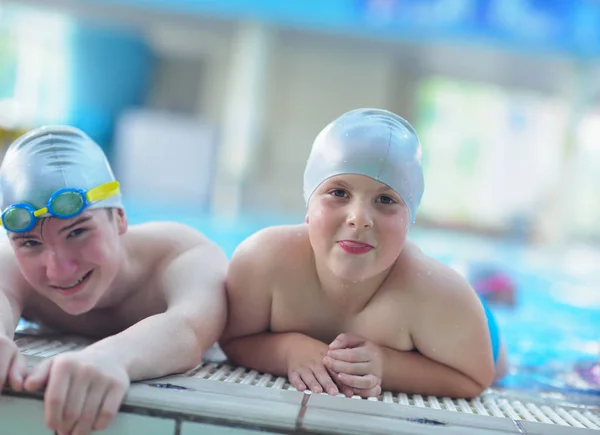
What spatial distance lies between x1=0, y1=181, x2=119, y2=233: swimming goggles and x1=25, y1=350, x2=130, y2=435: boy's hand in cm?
55

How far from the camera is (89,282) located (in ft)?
7.23

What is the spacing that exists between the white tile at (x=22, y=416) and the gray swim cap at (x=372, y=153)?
105cm

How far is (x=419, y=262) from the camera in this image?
2.35 metres

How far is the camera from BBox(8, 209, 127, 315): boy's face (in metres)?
2.07

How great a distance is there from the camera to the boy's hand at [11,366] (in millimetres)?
1697

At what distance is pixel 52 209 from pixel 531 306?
234 inches

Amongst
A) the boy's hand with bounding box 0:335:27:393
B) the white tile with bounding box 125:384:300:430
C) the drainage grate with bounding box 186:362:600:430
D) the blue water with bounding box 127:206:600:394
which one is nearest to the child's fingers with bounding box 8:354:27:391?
the boy's hand with bounding box 0:335:27:393

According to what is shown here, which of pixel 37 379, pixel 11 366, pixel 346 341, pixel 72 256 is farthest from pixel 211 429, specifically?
pixel 72 256

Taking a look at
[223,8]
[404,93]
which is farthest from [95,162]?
[404,93]

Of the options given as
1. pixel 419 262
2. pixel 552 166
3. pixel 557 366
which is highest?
pixel 552 166

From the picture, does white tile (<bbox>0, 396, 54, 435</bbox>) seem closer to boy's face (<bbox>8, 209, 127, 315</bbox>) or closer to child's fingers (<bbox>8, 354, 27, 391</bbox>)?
child's fingers (<bbox>8, 354, 27, 391</bbox>)

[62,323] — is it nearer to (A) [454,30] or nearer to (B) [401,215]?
(B) [401,215]

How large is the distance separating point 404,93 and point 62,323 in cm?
1459

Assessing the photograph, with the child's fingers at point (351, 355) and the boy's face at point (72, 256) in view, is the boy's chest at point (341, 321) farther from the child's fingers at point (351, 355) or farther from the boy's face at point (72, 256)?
the boy's face at point (72, 256)
